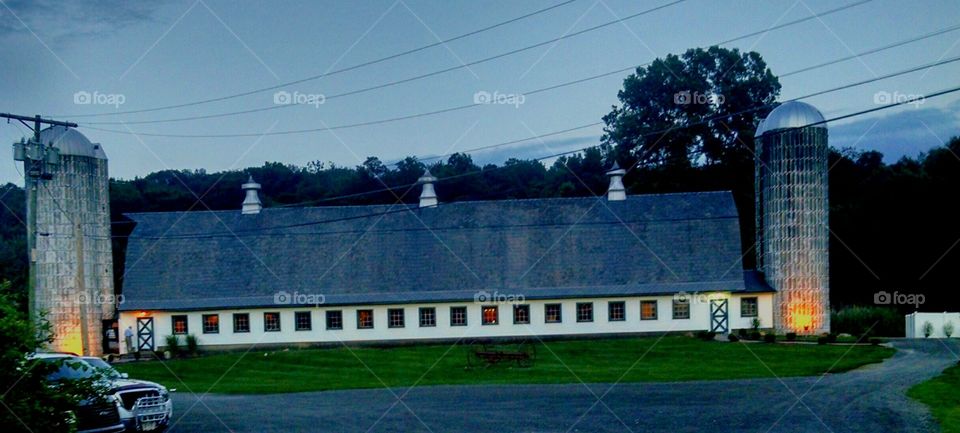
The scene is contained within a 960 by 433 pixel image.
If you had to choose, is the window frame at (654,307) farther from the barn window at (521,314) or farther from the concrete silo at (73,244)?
the concrete silo at (73,244)

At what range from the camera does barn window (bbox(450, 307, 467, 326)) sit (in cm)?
4528

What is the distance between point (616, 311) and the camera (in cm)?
4472

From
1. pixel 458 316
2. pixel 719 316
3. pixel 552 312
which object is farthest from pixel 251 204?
pixel 719 316

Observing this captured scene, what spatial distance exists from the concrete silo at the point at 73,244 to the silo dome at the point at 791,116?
34.3 metres

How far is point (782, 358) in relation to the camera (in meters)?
33.7

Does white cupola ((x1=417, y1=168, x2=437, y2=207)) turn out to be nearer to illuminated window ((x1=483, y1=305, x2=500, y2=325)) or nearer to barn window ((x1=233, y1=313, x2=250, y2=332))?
illuminated window ((x1=483, y1=305, x2=500, y2=325))

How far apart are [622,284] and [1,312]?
35339 mm

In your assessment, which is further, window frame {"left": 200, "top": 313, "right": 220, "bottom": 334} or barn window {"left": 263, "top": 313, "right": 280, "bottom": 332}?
window frame {"left": 200, "top": 313, "right": 220, "bottom": 334}

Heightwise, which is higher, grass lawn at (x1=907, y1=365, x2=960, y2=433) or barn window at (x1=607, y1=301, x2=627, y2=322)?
grass lawn at (x1=907, y1=365, x2=960, y2=433)

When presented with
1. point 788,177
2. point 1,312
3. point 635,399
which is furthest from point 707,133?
point 1,312

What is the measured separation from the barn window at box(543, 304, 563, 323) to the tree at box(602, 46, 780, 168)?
2980cm

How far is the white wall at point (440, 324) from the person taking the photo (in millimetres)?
44500

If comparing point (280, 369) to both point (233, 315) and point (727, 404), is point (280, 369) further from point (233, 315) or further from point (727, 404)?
point (727, 404)

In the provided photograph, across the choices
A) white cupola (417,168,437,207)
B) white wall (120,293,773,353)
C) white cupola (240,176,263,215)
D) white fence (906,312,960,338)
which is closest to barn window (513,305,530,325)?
white wall (120,293,773,353)
